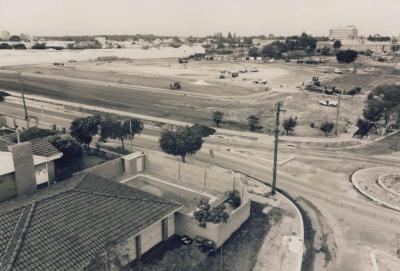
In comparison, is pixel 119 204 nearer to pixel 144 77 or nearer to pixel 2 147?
pixel 2 147

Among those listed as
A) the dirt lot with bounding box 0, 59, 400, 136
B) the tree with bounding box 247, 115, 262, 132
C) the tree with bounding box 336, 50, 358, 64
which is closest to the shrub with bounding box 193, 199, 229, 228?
the tree with bounding box 247, 115, 262, 132

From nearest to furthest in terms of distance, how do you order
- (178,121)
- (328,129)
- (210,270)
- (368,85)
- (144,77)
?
(210,270) < (328,129) < (178,121) < (368,85) < (144,77)

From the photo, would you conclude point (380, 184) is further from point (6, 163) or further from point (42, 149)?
point (6, 163)

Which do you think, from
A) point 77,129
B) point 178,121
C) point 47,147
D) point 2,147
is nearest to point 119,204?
point 47,147

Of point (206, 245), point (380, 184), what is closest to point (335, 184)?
point (380, 184)

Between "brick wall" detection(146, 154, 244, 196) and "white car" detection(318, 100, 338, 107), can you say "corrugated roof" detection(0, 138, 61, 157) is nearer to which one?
"brick wall" detection(146, 154, 244, 196)

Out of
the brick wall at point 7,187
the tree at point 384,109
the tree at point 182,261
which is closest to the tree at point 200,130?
the tree at point 182,261
